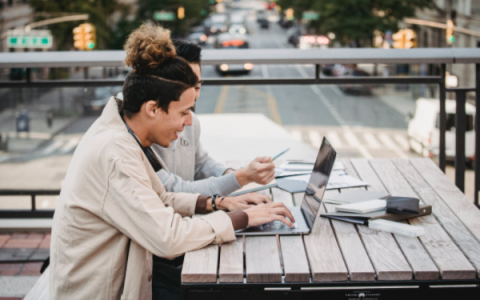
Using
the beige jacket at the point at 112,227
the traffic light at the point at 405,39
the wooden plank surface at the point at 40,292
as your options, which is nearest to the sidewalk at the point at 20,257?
the wooden plank surface at the point at 40,292

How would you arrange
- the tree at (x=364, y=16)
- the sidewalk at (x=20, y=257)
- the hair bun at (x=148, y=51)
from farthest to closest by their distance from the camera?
the tree at (x=364, y=16), the sidewalk at (x=20, y=257), the hair bun at (x=148, y=51)

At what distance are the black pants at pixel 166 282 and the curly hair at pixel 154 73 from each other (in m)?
0.74

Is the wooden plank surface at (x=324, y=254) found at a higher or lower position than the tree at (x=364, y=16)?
lower

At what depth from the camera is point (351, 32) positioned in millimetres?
31844

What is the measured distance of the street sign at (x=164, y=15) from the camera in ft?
170

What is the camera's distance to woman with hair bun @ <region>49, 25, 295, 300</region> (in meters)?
1.99

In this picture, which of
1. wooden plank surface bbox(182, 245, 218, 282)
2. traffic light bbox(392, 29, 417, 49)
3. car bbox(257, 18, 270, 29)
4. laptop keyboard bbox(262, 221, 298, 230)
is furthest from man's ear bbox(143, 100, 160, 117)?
car bbox(257, 18, 270, 29)

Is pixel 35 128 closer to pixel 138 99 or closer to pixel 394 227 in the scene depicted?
pixel 138 99

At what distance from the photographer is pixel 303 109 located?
21.3 feet

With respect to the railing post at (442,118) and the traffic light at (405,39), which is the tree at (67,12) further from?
the railing post at (442,118)

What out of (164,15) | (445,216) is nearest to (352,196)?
(445,216)

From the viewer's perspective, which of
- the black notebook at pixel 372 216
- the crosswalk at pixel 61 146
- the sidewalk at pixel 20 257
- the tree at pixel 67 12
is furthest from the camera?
the tree at pixel 67 12

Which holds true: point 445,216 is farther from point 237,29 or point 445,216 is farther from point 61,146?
point 237,29

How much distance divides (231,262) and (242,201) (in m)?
0.61
